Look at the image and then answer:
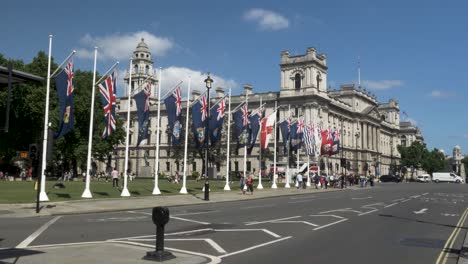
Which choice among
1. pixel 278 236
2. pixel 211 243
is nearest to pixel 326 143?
pixel 278 236

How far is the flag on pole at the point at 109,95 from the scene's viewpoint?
95.5 ft

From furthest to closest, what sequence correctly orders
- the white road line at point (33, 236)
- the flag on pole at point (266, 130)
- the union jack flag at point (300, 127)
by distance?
the union jack flag at point (300, 127)
the flag on pole at point (266, 130)
the white road line at point (33, 236)

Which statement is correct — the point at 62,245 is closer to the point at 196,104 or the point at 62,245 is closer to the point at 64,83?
the point at 64,83

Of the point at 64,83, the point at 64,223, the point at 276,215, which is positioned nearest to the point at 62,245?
the point at 64,223

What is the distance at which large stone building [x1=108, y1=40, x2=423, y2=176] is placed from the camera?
104 metres

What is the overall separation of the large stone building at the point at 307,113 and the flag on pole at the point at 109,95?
60779 mm

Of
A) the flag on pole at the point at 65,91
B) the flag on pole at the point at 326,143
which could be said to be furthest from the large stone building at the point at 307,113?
the flag on pole at the point at 65,91

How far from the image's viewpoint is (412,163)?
153750 millimetres

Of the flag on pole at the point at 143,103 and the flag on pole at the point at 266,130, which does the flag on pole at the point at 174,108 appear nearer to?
the flag on pole at the point at 143,103

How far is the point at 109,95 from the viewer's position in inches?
1158

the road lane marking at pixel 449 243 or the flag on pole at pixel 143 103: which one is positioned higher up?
the flag on pole at pixel 143 103

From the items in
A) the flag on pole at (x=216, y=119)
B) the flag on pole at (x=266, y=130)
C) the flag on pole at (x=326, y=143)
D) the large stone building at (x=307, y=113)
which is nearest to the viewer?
the flag on pole at (x=216, y=119)

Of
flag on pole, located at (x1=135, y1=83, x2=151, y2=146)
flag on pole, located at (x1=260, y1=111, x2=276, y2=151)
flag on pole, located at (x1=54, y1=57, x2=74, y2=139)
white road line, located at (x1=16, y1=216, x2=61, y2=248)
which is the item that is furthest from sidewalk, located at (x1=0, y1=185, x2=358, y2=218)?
flag on pole, located at (x1=260, y1=111, x2=276, y2=151)

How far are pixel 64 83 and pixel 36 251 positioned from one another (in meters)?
17.4
